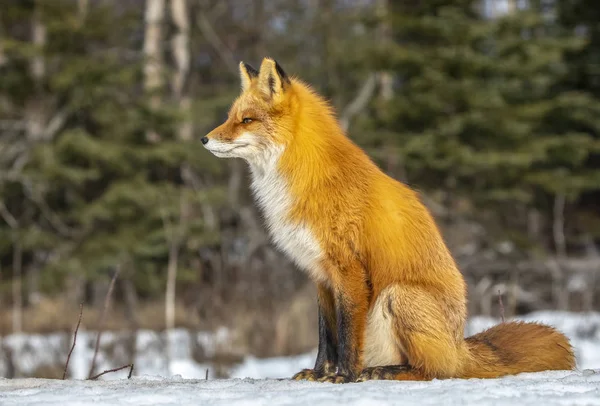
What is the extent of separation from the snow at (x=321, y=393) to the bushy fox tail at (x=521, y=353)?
385 millimetres

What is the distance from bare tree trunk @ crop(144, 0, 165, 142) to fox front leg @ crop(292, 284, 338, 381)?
13170 millimetres

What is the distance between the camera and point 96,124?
17.9 m

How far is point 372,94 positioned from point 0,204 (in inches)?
440

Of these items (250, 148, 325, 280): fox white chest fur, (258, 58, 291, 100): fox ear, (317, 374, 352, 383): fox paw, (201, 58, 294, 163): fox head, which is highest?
(258, 58, 291, 100): fox ear

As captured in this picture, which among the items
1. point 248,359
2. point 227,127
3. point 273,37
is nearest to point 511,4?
point 273,37

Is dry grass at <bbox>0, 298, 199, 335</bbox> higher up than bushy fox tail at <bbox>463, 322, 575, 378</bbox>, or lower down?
higher up

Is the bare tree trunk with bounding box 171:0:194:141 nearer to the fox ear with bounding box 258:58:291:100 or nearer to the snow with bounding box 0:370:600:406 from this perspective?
the fox ear with bounding box 258:58:291:100

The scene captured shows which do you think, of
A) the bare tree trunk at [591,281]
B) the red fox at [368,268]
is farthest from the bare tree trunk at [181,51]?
the red fox at [368,268]

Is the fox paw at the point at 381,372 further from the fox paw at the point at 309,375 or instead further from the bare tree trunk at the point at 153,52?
the bare tree trunk at the point at 153,52

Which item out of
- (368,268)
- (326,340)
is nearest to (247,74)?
(368,268)

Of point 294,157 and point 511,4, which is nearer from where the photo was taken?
point 294,157

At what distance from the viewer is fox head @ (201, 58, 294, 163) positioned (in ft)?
15.9

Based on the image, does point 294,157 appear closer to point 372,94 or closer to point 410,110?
point 410,110

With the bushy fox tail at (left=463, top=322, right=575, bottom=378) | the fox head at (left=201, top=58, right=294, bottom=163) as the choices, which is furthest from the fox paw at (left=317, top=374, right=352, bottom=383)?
the fox head at (left=201, top=58, right=294, bottom=163)
